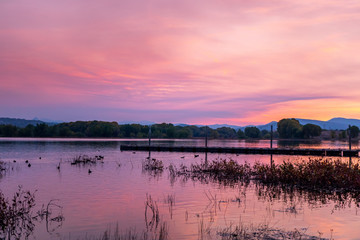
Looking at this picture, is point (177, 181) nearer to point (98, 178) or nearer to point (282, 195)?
point (98, 178)

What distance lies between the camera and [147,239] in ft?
45.3

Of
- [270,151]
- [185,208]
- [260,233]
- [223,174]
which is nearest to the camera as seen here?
[260,233]

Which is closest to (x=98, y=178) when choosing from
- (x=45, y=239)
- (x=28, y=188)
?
(x=28, y=188)

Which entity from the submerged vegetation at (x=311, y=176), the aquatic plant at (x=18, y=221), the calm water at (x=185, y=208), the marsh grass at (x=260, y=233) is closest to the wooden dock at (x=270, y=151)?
the submerged vegetation at (x=311, y=176)

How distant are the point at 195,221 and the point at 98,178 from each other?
66.2ft

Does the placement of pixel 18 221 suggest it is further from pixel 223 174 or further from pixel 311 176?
pixel 223 174

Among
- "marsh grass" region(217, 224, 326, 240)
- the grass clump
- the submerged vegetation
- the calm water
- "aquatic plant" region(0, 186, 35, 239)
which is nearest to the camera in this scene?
A: "marsh grass" region(217, 224, 326, 240)

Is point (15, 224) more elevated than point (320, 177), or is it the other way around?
point (320, 177)

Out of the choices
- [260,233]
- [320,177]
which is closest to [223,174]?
[320,177]

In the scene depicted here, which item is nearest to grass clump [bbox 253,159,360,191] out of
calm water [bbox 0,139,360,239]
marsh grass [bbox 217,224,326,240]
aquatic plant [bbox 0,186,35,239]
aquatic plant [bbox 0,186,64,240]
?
calm water [bbox 0,139,360,239]

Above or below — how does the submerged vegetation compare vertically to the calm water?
above

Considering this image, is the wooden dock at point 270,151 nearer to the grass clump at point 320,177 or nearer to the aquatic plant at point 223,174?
the aquatic plant at point 223,174

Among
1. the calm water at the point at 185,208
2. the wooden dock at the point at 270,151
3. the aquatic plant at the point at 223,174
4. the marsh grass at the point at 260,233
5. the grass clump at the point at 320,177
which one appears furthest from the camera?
the wooden dock at the point at 270,151

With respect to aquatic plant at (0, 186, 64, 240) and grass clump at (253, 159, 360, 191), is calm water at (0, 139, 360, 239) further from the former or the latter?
grass clump at (253, 159, 360, 191)
